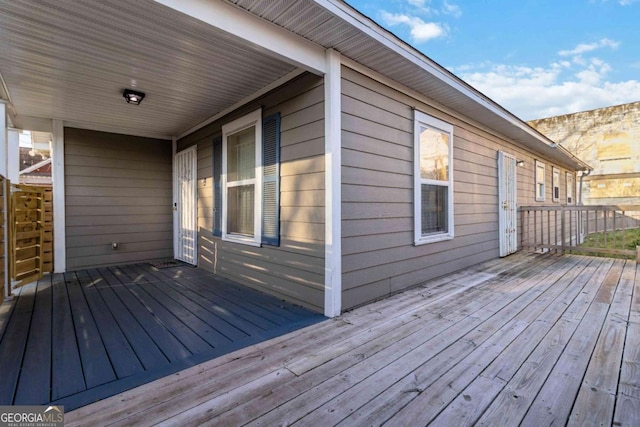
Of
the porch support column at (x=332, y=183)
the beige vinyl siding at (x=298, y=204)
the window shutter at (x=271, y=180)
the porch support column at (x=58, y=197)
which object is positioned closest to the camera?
the porch support column at (x=332, y=183)

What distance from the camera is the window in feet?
10.3

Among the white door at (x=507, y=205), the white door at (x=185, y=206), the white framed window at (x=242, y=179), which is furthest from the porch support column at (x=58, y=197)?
the white door at (x=507, y=205)

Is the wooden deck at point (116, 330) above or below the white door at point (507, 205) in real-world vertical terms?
below

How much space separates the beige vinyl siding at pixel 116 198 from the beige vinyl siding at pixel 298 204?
2630 mm

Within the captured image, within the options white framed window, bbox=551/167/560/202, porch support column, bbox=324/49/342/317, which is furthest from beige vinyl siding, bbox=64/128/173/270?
white framed window, bbox=551/167/560/202

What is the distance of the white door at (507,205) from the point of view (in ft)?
17.6

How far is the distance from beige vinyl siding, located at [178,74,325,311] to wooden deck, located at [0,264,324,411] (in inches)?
7.8

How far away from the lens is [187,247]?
5.00 m

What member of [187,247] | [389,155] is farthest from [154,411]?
[187,247]

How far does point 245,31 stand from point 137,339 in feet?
7.66

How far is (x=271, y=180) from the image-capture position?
315 centimetres

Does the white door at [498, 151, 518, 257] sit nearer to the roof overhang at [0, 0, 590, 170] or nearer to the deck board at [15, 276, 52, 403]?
the roof overhang at [0, 0, 590, 170]

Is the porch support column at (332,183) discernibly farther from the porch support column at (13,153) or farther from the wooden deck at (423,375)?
the porch support column at (13,153)

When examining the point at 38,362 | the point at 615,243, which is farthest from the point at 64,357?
the point at 615,243
